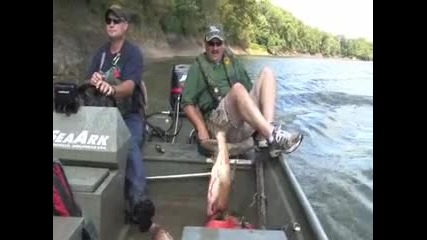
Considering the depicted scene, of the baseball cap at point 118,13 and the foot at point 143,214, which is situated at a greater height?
the baseball cap at point 118,13

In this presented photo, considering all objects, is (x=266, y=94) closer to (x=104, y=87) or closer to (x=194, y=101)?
(x=194, y=101)

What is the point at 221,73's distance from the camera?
137 inches

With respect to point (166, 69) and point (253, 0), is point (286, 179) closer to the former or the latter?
point (166, 69)

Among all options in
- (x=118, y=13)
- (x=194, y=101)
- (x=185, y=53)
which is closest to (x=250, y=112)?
(x=194, y=101)

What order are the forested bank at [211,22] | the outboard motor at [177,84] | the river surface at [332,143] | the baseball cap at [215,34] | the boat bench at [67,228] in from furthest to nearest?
the forested bank at [211,22], the river surface at [332,143], the outboard motor at [177,84], the baseball cap at [215,34], the boat bench at [67,228]

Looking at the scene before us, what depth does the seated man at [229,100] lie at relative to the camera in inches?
118

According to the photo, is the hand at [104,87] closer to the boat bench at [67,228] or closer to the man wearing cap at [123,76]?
the man wearing cap at [123,76]

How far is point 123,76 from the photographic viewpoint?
3.02 m

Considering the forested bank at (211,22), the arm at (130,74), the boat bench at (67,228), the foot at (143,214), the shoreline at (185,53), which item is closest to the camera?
the boat bench at (67,228)

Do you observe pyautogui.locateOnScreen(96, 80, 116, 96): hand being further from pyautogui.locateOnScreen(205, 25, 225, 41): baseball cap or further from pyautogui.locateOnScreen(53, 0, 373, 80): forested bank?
pyautogui.locateOnScreen(53, 0, 373, 80): forested bank

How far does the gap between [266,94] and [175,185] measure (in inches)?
28.0

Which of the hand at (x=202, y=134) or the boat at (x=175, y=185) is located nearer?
the boat at (x=175, y=185)

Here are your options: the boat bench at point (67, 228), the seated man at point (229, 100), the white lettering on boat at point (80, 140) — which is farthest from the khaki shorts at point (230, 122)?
the boat bench at point (67, 228)

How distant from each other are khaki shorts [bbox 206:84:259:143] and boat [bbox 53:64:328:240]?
10 cm
